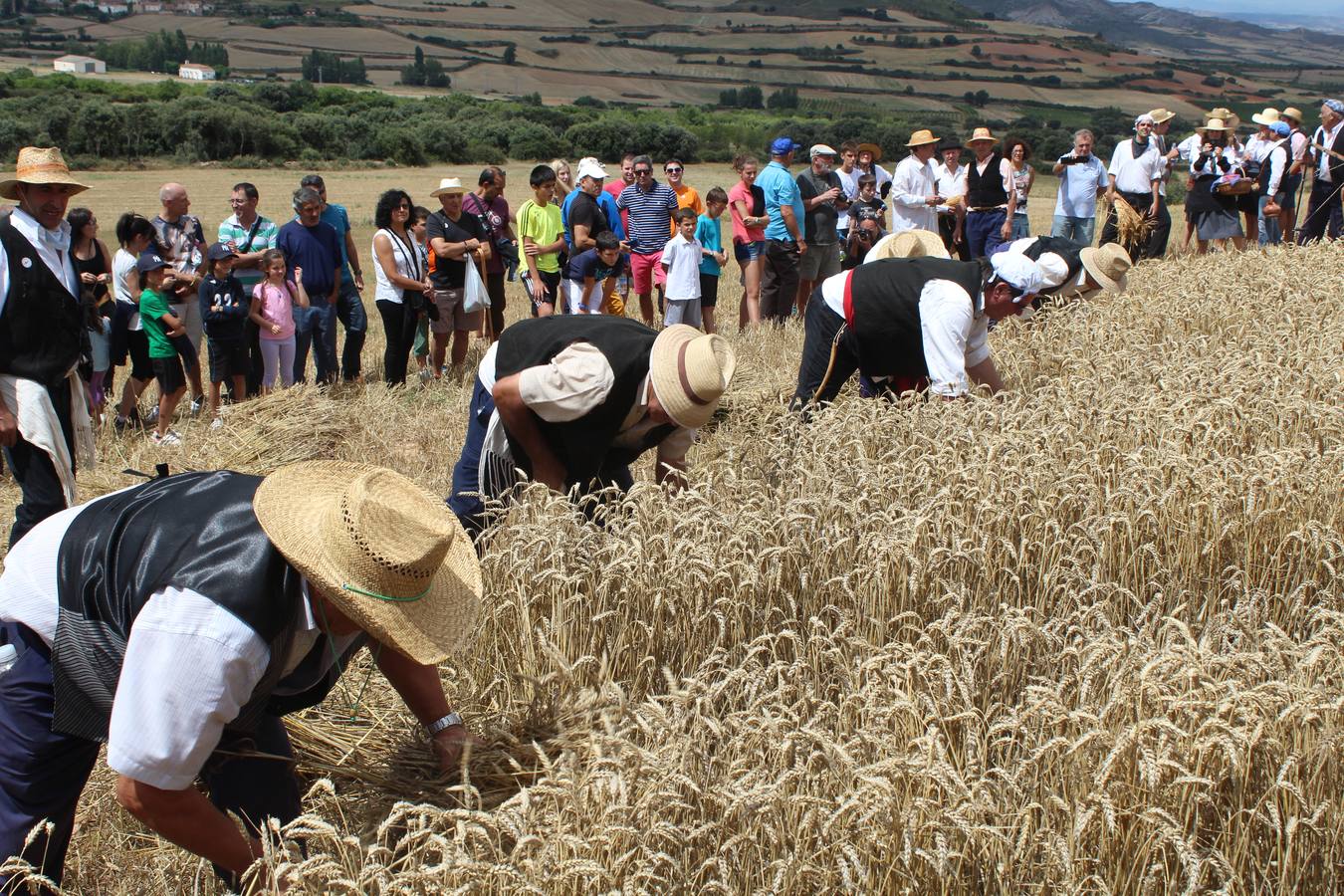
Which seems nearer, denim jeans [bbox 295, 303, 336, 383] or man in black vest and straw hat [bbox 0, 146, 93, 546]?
man in black vest and straw hat [bbox 0, 146, 93, 546]

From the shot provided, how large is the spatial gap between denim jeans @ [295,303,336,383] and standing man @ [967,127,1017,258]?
6.46 meters

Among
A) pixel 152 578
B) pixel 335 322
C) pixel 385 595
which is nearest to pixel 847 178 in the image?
pixel 335 322

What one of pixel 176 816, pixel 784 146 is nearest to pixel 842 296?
pixel 176 816

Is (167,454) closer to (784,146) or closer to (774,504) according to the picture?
(774,504)

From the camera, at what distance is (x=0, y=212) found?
5.53 metres

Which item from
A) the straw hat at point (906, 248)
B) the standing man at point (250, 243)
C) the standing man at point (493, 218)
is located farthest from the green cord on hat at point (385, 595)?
the standing man at point (493, 218)

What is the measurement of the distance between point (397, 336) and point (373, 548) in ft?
23.8

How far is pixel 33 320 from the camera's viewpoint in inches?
203

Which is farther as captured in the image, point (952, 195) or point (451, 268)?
point (952, 195)

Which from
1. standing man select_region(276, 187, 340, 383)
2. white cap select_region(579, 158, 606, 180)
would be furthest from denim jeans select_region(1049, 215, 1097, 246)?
standing man select_region(276, 187, 340, 383)

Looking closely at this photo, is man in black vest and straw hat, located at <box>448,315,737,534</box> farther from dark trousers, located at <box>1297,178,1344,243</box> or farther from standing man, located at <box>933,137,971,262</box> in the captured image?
dark trousers, located at <box>1297,178,1344,243</box>

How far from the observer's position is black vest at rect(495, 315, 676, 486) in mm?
4484

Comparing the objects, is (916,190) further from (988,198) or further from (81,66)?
(81,66)

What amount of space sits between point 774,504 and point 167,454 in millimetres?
4036
